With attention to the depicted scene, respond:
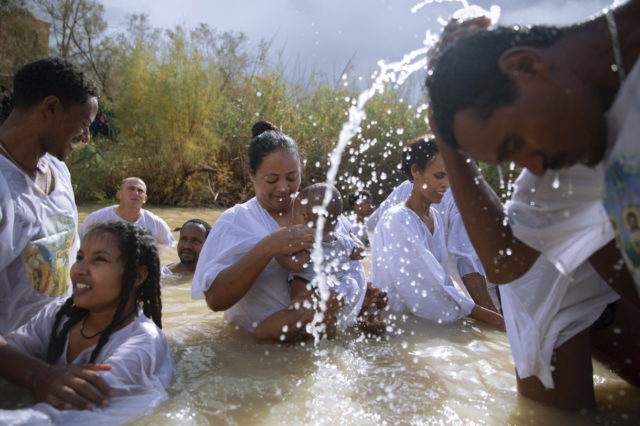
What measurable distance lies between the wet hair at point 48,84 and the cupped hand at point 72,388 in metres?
1.38

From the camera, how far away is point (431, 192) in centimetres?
418

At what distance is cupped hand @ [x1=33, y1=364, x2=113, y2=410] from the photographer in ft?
7.14

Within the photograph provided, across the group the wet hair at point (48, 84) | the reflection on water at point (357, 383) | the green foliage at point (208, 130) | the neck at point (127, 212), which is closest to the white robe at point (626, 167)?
the reflection on water at point (357, 383)

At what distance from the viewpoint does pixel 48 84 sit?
2803mm

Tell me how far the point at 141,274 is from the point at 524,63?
2111 mm

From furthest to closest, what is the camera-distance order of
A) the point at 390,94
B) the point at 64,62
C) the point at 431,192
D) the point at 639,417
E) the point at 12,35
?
the point at 12,35, the point at 390,94, the point at 431,192, the point at 64,62, the point at 639,417

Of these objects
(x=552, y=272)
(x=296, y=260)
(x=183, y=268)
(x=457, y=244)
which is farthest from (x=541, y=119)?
(x=183, y=268)

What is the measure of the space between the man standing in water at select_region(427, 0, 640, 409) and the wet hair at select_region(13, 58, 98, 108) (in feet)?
6.39

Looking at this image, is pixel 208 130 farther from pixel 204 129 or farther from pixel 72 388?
pixel 72 388

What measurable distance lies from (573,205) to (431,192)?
2137mm

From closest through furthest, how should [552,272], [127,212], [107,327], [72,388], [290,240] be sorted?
[72,388], [552,272], [107,327], [290,240], [127,212]

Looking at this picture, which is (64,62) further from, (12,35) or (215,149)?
(12,35)

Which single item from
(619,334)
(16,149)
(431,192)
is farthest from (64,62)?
(619,334)

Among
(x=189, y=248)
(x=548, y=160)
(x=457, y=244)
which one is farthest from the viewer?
(x=189, y=248)
